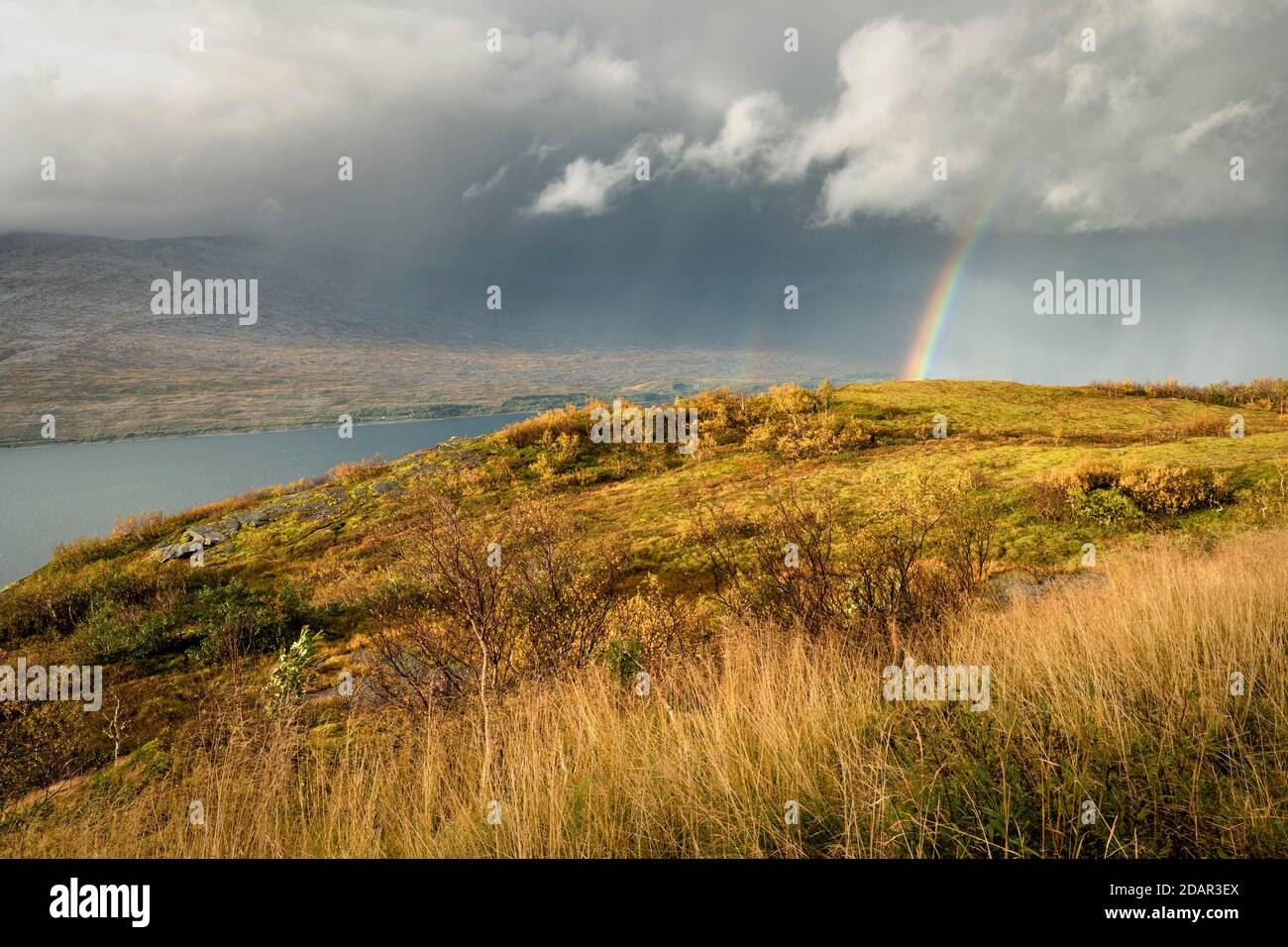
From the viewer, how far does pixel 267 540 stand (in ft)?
55.0

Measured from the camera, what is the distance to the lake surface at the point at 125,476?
102 feet

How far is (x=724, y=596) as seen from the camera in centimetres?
951

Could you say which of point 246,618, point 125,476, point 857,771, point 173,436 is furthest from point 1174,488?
point 173,436

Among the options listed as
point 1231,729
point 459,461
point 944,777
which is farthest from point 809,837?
point 459,461

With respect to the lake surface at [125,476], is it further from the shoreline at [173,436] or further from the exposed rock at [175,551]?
the exposed rock at [175,551]

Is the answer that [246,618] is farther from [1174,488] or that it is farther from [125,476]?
[125,476]

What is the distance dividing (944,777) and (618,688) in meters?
2.90

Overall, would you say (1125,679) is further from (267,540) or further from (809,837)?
(267,540)

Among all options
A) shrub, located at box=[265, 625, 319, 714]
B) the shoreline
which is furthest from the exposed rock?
the shoreline

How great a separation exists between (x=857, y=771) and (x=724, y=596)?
6.62 metres

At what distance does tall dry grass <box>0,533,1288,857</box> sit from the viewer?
2.48 metres

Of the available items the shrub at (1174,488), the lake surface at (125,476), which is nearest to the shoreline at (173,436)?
the lake surface at (125,476)

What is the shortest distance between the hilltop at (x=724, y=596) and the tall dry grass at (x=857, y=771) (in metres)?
0.04
